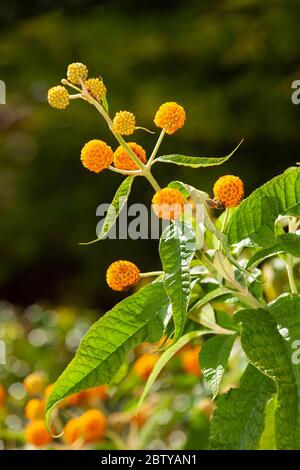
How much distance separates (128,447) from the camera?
1426mm

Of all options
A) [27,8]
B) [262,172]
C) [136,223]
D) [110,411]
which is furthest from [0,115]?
[136,223]

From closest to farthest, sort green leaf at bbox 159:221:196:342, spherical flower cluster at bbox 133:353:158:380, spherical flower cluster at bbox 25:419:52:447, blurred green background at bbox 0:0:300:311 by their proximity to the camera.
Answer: green leaf at bbox 159:221:196:342
spherical flower cluster at bbox 25:419:52:447
spherical flower cluster at bbox 133:353:158:380
blurred green background at bbox 0:0:300:311

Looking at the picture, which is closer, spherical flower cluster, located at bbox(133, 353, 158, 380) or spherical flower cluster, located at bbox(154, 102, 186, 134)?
spherical flower cluster, located at bbox(154, 102, 186, 134)

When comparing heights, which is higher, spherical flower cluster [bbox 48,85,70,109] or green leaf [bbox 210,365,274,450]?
spherical flower cluster [bbox 48,85,70,109]

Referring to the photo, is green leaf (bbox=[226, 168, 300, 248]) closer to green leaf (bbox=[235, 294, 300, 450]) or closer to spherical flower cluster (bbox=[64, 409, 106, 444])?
green leaf (bbox=[235, 294, 300, 450])

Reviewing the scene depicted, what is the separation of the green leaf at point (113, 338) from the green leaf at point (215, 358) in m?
0.07

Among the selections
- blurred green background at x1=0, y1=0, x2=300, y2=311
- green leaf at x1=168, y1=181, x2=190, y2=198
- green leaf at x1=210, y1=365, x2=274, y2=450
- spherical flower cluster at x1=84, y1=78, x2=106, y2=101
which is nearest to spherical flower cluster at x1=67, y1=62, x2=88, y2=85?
spherical flower cluster at x1=84, y1=78, x2=106, y2=101

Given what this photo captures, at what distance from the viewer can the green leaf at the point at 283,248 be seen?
850 mm

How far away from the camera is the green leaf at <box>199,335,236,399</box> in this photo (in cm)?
86

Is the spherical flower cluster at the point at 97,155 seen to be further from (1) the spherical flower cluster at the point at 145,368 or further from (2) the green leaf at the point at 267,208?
(1) the spherical flower cluster at the point at 145,368

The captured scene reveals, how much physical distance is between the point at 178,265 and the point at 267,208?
4.9 inches

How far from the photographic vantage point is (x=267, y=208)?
0.85m

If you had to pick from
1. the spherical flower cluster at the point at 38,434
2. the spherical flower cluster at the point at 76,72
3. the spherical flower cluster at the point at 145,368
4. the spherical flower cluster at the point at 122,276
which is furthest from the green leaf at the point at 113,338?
the spherical flower cluster at the point at 145,368

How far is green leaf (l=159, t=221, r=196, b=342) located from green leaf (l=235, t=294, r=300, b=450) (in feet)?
0.27
